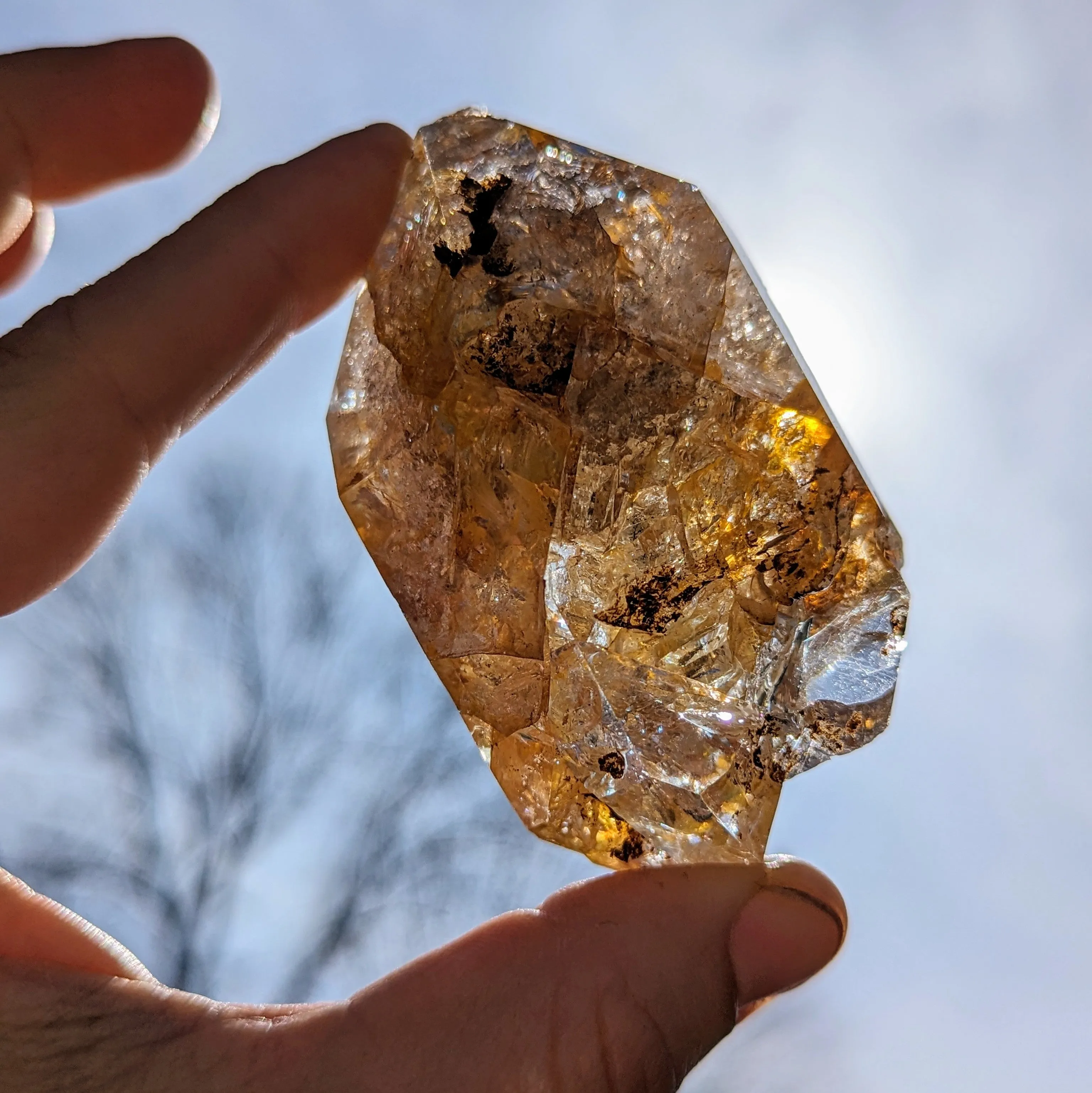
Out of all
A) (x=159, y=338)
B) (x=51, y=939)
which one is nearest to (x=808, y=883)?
(x=51, y=939)

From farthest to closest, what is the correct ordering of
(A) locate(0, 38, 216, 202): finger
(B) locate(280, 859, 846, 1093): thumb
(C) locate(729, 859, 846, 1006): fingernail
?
(A) locate(0, 38, 216, 202): finger
(C) locate(729, 859, 846, 1006): fingernail
(B) locate(280, 859, 846, 1093): thumb

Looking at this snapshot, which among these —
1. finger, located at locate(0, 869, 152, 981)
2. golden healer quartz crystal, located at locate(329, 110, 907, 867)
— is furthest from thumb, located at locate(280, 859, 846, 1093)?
finger, located at locate(0, 869, 152, 981)

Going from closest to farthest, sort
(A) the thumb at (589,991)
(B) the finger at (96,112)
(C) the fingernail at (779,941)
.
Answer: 1. (A) the thumb at (589,991)
2. (C) the fingernail at (779,941)
3. (B) the finger at (96,112)

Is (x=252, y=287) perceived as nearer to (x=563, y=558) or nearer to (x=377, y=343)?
(x=377, y=343)

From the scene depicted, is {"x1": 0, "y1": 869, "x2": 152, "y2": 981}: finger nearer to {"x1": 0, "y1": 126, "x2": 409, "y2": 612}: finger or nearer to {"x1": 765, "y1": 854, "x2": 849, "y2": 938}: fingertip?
{"x1": 0, "y1": 126, "x2": 409, "y2": 612}: finger

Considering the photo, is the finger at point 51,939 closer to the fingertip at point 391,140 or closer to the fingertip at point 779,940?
the fingertip at point 779,940

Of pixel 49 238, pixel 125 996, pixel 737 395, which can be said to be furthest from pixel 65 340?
pixel 737 395

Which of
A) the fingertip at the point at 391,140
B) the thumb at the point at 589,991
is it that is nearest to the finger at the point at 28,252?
the fingertip at the point at 391,140
